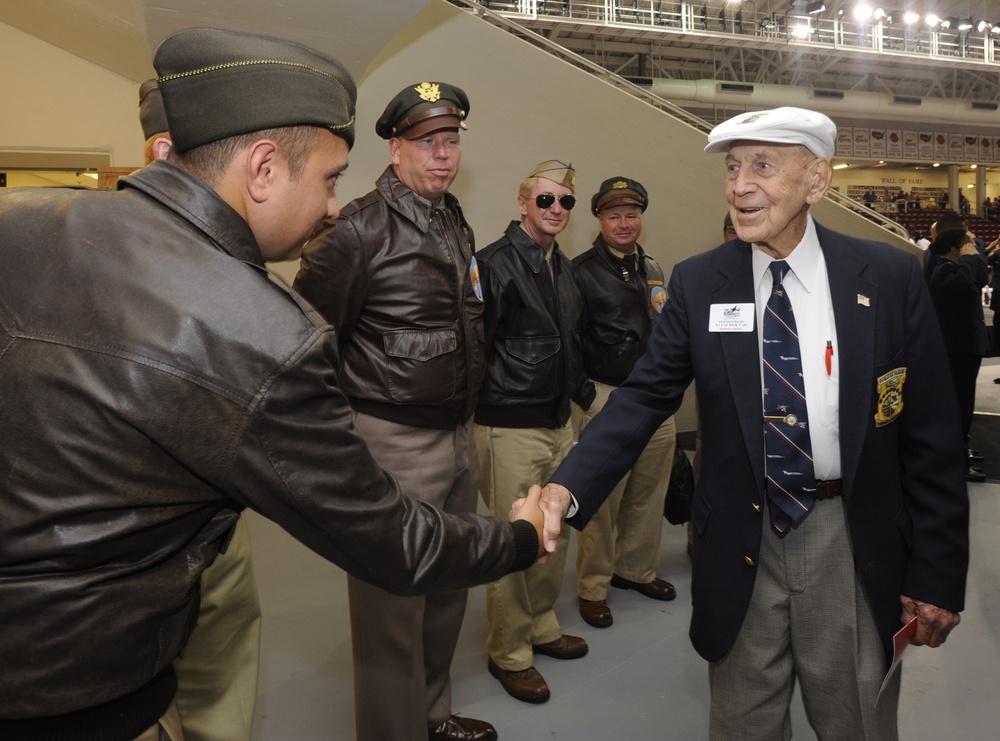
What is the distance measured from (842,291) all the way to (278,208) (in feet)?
3.79

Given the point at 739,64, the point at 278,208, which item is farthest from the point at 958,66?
the point at 278,208

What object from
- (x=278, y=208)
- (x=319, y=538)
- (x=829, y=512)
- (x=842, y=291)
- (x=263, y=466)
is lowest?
(x=829, y=512)

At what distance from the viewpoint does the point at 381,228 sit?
7.72ft

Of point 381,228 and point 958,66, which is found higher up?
point 958,66

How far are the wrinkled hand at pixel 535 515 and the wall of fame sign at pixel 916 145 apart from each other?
20.1 meters

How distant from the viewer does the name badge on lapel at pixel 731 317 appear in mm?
1670

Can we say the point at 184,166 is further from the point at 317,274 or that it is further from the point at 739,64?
the point at 739,64

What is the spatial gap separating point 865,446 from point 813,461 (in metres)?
0.11

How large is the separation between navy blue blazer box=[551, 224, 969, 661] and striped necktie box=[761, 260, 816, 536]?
2cm

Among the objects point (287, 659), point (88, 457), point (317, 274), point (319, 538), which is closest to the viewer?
point (88, 457)

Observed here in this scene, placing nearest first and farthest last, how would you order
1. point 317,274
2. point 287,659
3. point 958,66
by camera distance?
point 317,274
point 287,659
point 958,66

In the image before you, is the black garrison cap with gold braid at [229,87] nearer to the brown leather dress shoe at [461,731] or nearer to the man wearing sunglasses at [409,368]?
the man wearing sunglasses at [409,368]

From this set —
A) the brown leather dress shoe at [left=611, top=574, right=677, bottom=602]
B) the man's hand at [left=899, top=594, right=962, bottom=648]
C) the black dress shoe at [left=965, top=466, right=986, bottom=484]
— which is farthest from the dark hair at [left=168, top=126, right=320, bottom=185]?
the black dress shoe at [left=965, top=466, right=986, bottom=484]

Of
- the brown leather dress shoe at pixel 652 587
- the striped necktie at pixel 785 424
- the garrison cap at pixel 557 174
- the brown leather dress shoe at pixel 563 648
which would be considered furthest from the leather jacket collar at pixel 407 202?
the brown leather dress shoe at pixel 652 587
